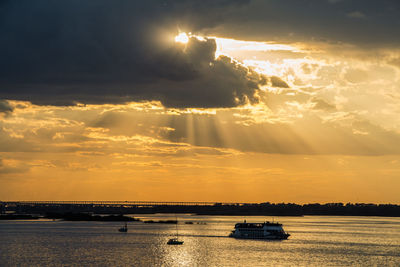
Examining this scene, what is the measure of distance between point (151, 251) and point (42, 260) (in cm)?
3212

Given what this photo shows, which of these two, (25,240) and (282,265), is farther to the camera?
(25,240)

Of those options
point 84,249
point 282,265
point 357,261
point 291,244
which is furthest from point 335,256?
point 84,249

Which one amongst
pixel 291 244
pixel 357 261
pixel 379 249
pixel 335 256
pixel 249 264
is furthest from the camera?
pixel 291 244

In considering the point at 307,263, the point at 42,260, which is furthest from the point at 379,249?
the point at 42,260

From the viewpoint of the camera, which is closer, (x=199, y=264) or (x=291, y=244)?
Result: (x=199, y=264)

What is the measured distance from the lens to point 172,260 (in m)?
137

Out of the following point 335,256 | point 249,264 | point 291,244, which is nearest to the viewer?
point 249,264

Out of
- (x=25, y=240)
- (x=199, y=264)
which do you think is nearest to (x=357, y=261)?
(x=199, y=264)

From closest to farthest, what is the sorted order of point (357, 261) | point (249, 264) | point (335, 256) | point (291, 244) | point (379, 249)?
point (249, 264), point (357, 261), point (335, 256), point (379, 249), point (291, 244)

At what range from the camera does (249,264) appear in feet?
422

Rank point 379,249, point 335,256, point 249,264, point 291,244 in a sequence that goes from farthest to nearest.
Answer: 1. point 291,244
2. point 379,249
3. point 335,256
4. point 249,264

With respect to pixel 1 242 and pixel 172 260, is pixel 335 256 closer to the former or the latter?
pixel 172 260

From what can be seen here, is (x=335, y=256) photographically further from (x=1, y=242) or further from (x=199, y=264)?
(x=1, y=242)

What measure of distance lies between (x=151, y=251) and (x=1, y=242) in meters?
55.1
